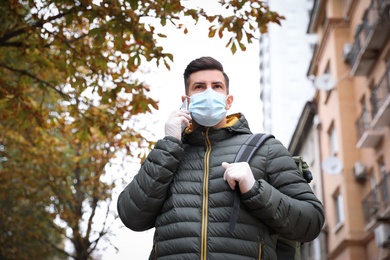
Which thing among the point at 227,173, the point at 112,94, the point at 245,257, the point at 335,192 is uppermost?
the point at 335,192

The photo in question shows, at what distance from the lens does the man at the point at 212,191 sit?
3.62m

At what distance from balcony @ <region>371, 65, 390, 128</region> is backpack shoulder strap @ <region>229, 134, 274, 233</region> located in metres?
20.1

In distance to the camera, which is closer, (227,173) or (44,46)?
(227,173)

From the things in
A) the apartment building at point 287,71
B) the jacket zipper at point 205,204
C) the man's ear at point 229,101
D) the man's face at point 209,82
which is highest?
the apartment building at point 287,71

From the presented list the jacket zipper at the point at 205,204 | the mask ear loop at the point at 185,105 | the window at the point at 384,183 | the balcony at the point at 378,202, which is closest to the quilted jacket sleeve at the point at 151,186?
the jacket zipper at the point at 205,204

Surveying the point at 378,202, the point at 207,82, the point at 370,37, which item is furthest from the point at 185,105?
the point at 378,202

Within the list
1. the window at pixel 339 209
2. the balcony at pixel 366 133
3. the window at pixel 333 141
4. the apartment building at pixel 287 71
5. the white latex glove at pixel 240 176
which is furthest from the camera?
the apartment building at pixel 287 71

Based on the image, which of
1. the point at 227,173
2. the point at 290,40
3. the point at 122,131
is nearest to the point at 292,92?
the point at 290,40

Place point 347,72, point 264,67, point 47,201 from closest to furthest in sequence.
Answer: point 47,201
point 347,72
point 264,67

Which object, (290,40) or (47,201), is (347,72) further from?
(290,40)

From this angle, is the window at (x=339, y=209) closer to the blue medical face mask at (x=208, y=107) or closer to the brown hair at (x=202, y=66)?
the brown hair at (x=202, y=66)

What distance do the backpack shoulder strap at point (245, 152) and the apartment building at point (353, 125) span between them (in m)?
20.1

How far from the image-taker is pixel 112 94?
967 centimetres

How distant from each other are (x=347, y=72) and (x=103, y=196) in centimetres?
1445
